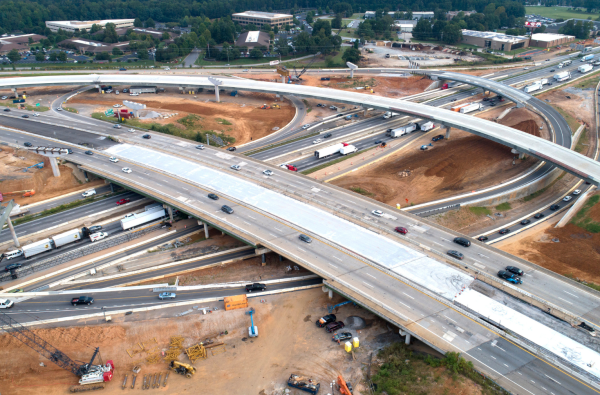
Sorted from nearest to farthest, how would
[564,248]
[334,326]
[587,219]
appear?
[334,326] < [564,248] < [587,219]

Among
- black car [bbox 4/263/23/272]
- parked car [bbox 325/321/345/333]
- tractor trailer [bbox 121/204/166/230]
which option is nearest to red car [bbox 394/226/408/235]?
parked car [bbox 325/321/345/333]

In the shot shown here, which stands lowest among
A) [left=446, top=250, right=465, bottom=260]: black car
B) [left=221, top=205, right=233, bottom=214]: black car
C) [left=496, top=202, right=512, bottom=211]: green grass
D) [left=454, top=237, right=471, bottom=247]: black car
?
[left=496, top=202, right=512, bottom=211]: green grass

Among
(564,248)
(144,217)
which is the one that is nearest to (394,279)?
(564,248)

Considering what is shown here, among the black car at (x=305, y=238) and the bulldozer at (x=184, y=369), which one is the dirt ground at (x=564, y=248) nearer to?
the black car at (x=305, y=238)

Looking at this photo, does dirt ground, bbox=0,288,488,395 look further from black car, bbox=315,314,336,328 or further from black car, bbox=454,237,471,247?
black car, bbox=454,237,471,247

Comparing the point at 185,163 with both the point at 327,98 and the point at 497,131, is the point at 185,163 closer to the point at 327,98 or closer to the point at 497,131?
the point at 327,98

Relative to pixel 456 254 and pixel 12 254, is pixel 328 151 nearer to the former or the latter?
pixel 456 254

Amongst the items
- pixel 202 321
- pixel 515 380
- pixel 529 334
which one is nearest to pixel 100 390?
pixel 202 321
